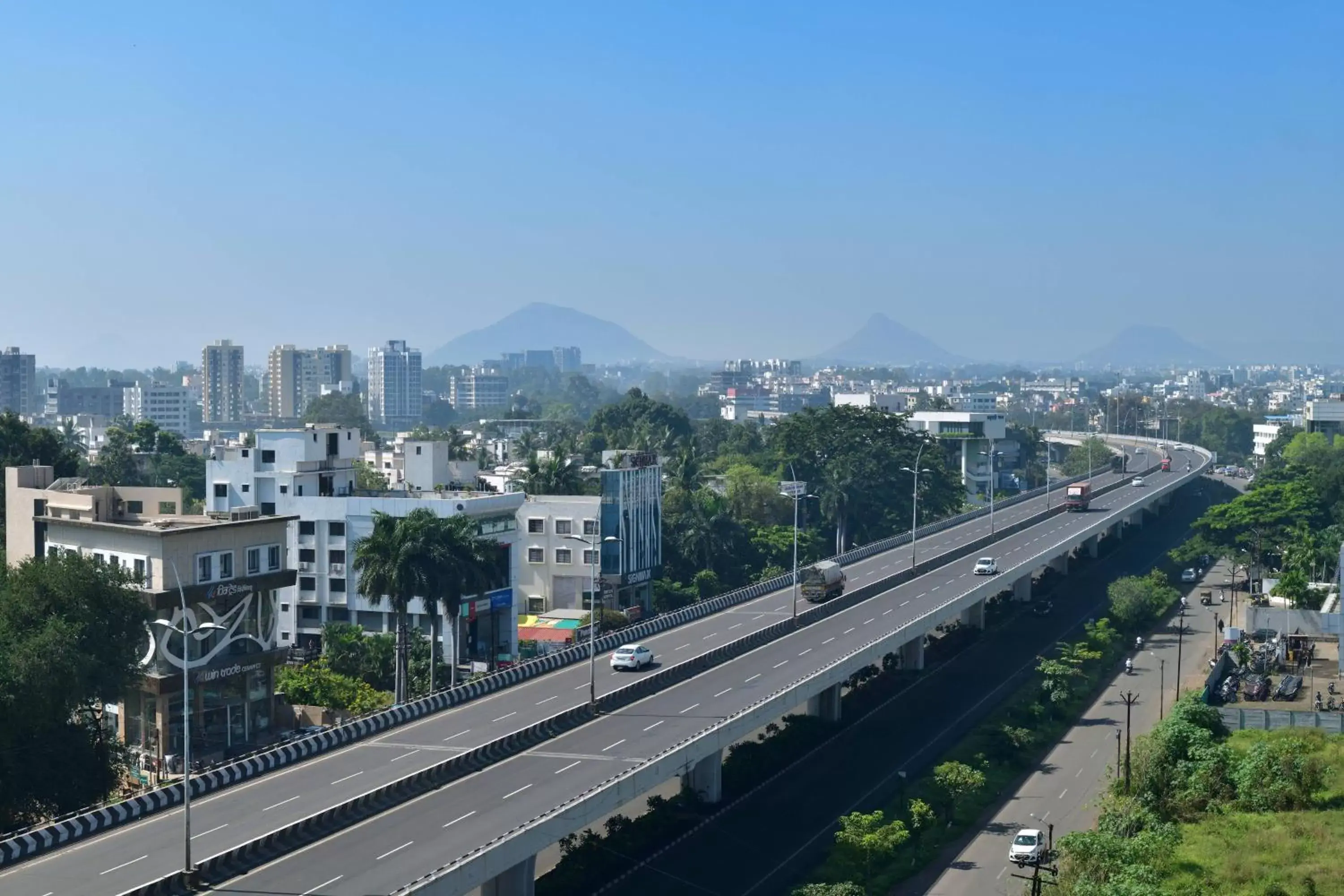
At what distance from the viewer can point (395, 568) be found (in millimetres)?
54938

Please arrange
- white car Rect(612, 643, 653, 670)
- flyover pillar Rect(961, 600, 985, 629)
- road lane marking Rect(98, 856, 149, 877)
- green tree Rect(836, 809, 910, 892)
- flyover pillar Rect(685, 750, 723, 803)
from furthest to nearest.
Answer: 1. flyover pillar Rect(961, 600, 985, 629)
2. white car Rect(612, 643, 653, 670)
3. flyover pillar Rect(685, 750, 723, 803)
4. green tree Rect(836, 809, 910, 892)
5. road lane marking Rect(98, 856, 149, 877)

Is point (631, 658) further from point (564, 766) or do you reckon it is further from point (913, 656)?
point (913, 656)

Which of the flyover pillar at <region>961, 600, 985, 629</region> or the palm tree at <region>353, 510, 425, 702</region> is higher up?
the palm tree at <region>353, 510, 425, 702</region>

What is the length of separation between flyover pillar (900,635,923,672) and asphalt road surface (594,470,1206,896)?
0.71 m

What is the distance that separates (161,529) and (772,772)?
2241cm

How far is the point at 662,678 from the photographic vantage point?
50.9m

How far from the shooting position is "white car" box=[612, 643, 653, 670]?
5325 centimetres

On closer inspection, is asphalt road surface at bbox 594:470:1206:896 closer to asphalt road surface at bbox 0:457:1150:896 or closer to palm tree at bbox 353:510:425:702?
asphalt road surface at bbox 0:457:1150:896

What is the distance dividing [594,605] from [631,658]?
493 inches

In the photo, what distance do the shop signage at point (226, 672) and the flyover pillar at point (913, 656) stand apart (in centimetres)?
3048

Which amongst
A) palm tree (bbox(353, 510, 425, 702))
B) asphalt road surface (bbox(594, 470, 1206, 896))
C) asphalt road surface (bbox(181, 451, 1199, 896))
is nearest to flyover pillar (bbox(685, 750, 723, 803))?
asphalt road surface (bbox(594, 470, 1206, 896))

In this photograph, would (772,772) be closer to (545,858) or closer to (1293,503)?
(545,858)

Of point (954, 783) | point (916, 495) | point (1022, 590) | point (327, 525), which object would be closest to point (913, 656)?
point (954, 783)

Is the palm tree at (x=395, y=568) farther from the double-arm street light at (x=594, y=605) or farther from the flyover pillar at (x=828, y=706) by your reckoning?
the flyover pillar at (x=828, y=706)
